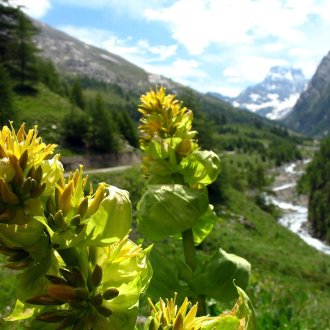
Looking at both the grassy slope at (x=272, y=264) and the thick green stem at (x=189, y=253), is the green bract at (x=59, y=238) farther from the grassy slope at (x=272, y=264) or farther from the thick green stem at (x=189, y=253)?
the grassy slope at (x=272, y=264)

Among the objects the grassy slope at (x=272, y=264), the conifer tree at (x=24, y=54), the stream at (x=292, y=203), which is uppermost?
the conifer tree at (x=24, y=54)

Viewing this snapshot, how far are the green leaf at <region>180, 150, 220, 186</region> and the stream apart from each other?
6364cm

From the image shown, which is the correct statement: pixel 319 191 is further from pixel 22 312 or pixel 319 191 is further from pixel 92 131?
pixel 22 312

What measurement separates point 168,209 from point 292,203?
119028 millimetres

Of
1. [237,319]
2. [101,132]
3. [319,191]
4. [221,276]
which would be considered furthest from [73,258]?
[319,191]

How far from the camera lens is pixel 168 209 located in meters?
2.17

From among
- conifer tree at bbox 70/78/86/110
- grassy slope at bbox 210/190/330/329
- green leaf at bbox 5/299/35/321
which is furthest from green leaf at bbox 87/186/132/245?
conifer tree at bbox 70/78/86/110

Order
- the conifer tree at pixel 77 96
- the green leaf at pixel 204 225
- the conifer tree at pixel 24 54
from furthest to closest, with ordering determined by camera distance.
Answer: the conifer tree at pixel 77 96 → the conifer tree at pixel 24 54 → the green leaf at pixel 204 225

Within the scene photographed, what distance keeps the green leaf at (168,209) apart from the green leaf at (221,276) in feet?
0.79

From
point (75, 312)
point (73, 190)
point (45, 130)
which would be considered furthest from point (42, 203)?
point (45, 130)

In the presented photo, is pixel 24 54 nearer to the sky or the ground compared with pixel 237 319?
nearer to the ground

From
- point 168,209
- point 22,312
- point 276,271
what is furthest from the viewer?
point 276,271

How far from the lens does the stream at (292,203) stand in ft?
264

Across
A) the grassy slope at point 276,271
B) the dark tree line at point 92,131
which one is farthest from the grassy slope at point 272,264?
the dark tree line at point 92,131
